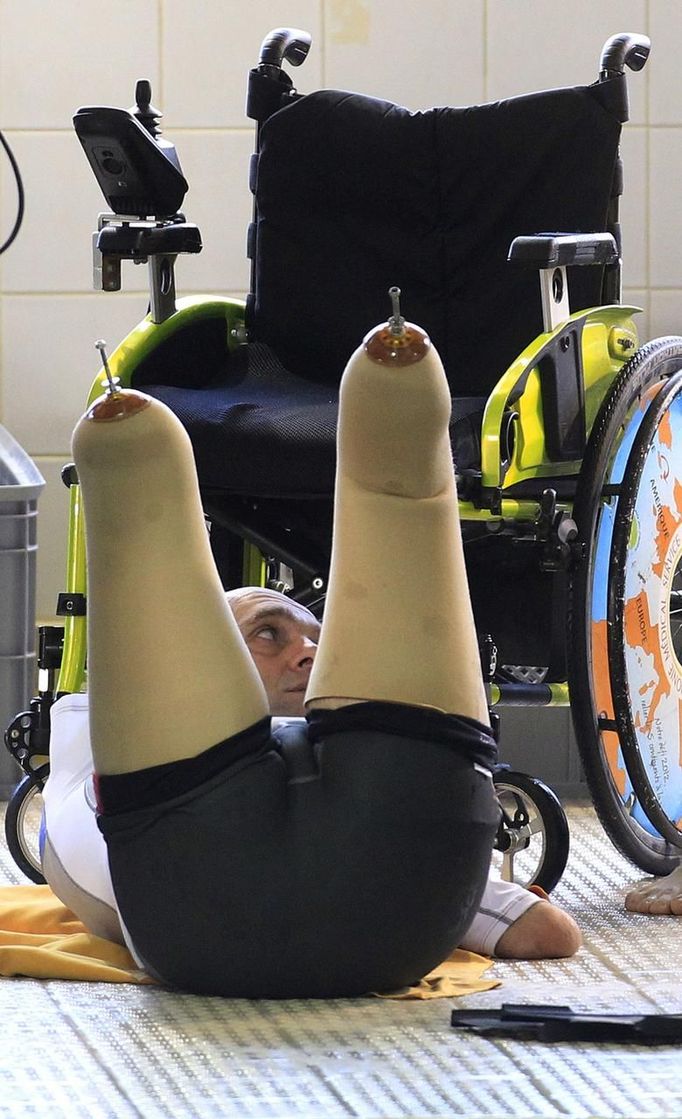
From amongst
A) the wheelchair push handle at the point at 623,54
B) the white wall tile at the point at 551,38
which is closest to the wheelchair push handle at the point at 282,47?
the wheelchair push handle at the point at 623,54

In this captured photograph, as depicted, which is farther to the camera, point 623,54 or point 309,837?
point 623,54

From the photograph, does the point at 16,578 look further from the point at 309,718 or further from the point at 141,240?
the point at 309,718

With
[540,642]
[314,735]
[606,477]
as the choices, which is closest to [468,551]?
[540,642]

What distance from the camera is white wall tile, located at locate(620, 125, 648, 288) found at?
2.87 metres

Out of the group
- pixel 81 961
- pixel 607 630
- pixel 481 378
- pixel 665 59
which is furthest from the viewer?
pixel 665 59

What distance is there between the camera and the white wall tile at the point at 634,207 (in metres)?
2.87

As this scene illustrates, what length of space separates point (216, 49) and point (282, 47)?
0.63m

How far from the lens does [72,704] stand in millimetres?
1712

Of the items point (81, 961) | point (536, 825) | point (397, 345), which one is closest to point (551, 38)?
point (536, 825)

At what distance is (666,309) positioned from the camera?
2.90 metres

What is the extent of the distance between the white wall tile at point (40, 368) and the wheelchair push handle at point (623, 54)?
3.52 feet

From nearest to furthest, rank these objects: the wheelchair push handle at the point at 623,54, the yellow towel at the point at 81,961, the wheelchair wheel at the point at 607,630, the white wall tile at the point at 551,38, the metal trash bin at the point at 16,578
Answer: the yellow towel at the point at 81,961, the wheelchair wheel at the point at 607,630, the wheelchair push handle at the point at 623,54, the metal trash bin at the point at 16,578, the white wall tile at the point at 551,38

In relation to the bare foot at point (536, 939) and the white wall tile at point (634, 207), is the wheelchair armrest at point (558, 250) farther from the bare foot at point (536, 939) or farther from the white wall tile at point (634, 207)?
the white wall tile at point (634, 207)

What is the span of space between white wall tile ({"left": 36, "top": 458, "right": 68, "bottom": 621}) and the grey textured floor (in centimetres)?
147
